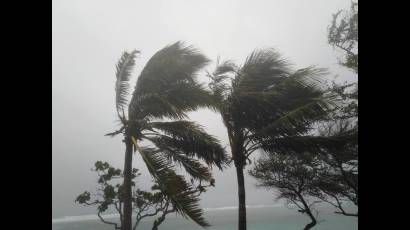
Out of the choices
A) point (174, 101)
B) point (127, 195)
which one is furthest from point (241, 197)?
point (174, 101)

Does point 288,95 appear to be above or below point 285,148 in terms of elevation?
above

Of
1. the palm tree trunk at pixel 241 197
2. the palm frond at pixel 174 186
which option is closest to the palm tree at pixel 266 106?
the palm tree trunk at pixel 241 197

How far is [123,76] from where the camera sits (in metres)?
10.3

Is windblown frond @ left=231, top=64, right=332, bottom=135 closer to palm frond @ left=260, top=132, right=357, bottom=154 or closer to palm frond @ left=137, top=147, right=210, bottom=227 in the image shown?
palm frond @ left=260, top=132, right=357, bottom=154

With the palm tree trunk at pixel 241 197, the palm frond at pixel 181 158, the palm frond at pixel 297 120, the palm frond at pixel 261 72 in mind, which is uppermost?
the palm frond at pixel 261 72

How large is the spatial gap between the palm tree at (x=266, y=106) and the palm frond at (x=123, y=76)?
8.41 feet

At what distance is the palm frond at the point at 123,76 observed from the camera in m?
9.73

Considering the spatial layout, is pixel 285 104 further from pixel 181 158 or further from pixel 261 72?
pixel 181 158

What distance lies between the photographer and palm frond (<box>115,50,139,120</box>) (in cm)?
973

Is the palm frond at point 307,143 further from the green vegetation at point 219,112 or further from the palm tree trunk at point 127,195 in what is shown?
the palm tree trunk at point 127,195
